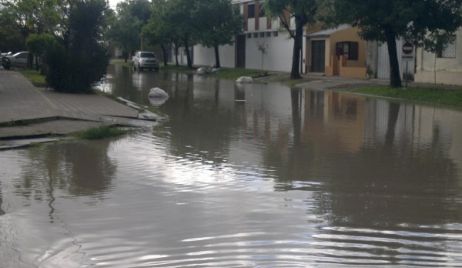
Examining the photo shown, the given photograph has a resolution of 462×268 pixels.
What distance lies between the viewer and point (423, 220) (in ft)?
25.7

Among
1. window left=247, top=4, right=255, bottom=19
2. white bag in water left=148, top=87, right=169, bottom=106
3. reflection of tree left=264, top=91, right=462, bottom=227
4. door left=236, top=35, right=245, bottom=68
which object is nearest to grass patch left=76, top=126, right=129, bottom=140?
reflection of tree left=264, top=91, right=462, bottom=227

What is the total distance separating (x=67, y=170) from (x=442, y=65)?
2727 cm

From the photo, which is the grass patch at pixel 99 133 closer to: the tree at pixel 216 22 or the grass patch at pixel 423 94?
the grass patch at pixel 423 94

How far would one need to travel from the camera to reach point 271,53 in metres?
57.8

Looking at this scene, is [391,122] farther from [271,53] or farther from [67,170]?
[271,53]

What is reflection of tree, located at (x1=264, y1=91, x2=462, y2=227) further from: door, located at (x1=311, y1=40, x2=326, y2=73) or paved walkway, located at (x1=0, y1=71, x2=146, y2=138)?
door, located at (x1=311, y1=40, x2=326, y2=73)

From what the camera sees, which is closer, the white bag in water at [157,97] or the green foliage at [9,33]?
the white bag in water at [157,97]

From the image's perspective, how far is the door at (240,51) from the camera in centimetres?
6456

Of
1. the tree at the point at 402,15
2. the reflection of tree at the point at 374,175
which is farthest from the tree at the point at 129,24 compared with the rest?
the reflection of tree at the point at 374,175

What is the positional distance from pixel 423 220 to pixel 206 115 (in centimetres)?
1274

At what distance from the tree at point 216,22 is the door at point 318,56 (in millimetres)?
10204

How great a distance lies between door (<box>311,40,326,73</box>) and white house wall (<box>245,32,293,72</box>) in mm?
2964

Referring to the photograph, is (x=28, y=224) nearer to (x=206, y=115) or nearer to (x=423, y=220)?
(x=423, y=220)

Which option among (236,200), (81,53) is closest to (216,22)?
(81,53)
